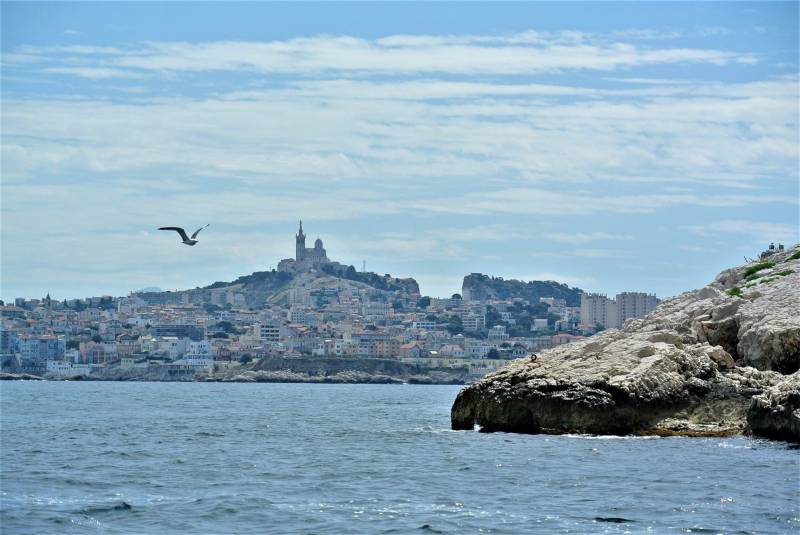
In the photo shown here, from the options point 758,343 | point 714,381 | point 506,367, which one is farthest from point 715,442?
point 506,367

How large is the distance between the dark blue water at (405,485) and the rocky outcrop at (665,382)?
757 millimetres

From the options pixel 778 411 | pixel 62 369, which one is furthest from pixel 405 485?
pixel 62 369

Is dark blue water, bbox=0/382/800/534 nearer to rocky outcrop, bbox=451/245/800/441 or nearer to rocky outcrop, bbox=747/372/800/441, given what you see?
rocky outcrop, bbox=747/372/800/441

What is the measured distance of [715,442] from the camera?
29016 mm

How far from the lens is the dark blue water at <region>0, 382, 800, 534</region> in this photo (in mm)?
20062

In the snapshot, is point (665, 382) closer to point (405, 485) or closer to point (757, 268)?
point (405, 485)

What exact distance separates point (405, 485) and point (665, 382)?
29.6ft

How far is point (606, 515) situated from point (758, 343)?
14.6m

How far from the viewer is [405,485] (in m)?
24.4

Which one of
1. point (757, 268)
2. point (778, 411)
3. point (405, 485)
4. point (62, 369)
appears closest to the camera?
point (405, 485)

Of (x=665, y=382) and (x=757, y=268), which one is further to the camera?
(x=757, y=268)

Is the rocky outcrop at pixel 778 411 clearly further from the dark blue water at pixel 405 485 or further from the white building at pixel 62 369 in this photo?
the white building at pixel 62 369

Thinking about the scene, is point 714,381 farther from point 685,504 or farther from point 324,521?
point 324,521

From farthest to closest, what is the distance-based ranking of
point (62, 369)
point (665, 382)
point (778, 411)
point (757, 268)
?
point (62, 369) → point (757, 268) → point (665, 382) → point (778, 411)
